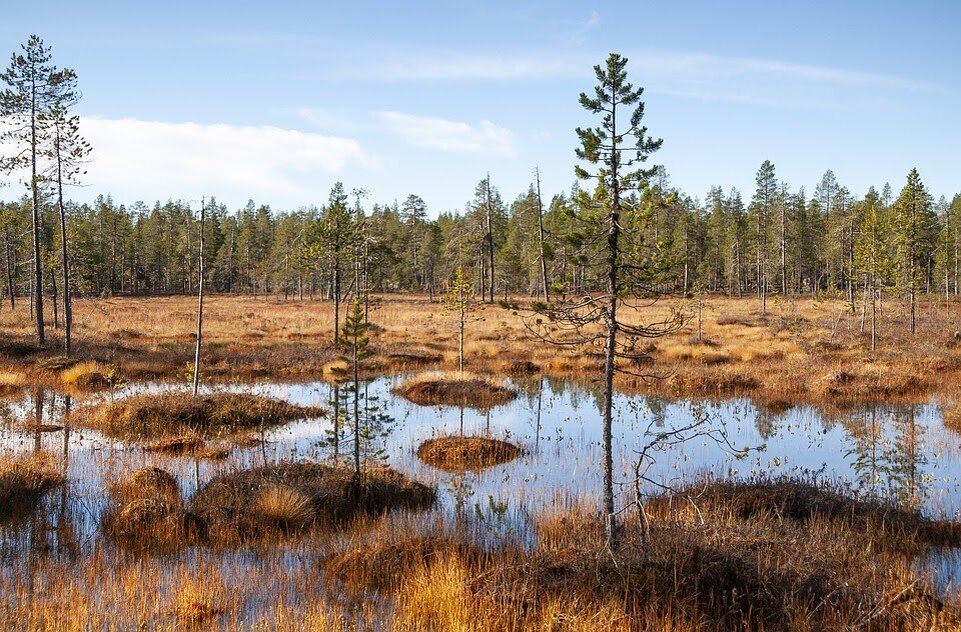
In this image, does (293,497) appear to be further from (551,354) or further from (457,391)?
(551,354)

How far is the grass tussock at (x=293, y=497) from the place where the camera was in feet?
32.6

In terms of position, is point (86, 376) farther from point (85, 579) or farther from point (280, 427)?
point (85, 579)

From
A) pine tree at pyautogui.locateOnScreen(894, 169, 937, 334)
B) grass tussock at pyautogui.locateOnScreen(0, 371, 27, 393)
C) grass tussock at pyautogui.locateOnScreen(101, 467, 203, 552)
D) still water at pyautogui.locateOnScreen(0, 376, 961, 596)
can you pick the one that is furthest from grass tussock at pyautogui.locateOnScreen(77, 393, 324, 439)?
pine tree at pyautogui.locateOnScreen(894, 169, 937, 334)

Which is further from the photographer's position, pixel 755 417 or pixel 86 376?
pixel 86 376

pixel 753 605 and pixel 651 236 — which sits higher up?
pixel 651 236

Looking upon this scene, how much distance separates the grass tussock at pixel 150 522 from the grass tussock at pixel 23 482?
143cm

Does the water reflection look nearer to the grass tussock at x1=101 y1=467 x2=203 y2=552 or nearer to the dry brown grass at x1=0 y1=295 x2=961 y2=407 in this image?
the grass tussock at x1=101 y1=467 x2=203 y2=552

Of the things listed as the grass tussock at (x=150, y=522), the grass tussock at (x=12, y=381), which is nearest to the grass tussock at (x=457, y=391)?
the grass tussock at (x=150, y=522)

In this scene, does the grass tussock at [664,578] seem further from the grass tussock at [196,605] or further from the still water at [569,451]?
the grass tussock at [196,605]

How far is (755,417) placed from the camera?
1938cm

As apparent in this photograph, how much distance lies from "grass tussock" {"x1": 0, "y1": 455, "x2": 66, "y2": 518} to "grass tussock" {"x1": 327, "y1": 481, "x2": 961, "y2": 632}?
601cm

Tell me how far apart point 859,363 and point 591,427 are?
601 inches

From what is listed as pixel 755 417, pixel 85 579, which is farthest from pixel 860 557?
pixel 755 417

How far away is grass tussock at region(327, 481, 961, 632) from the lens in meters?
6.60
